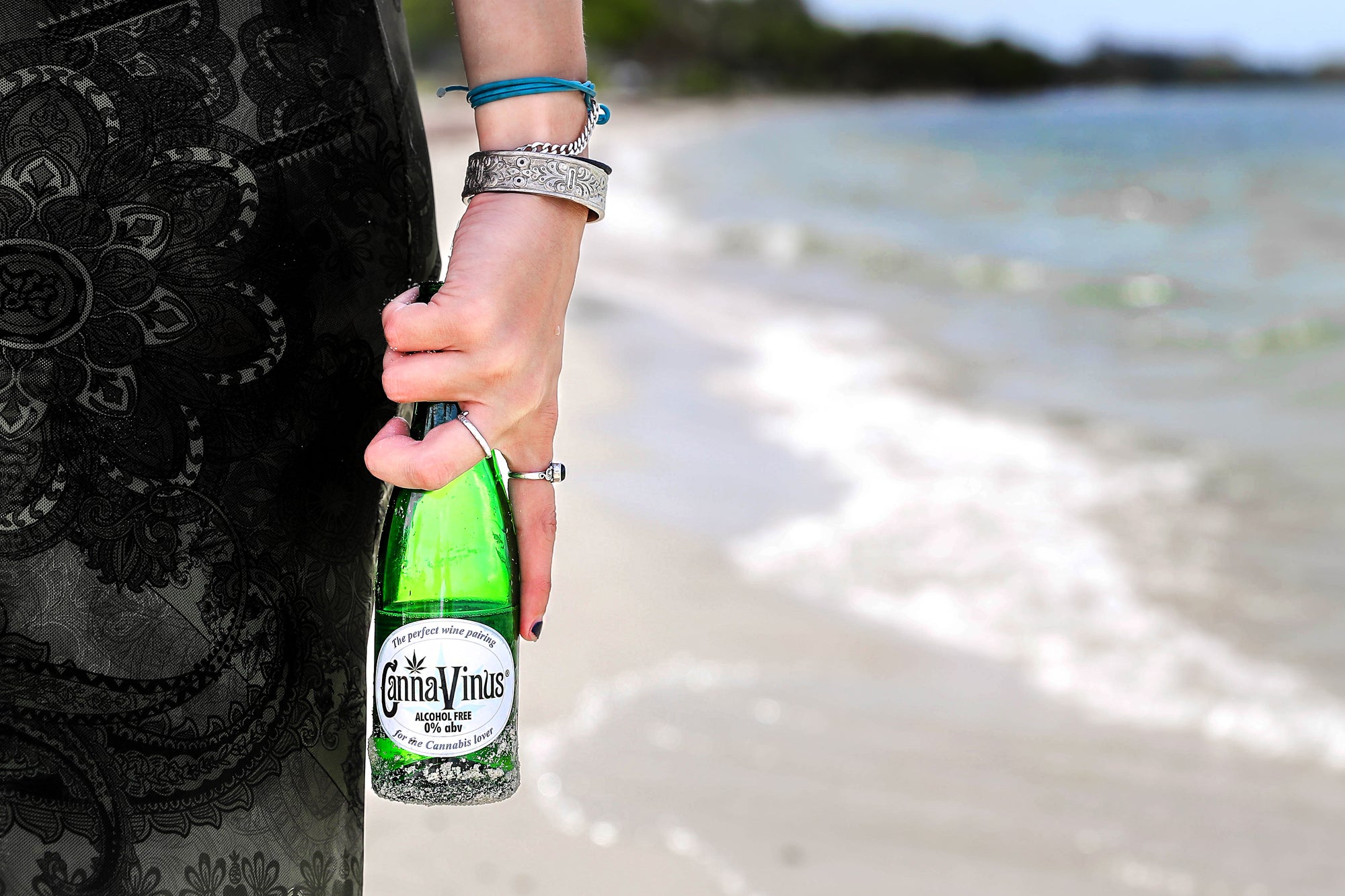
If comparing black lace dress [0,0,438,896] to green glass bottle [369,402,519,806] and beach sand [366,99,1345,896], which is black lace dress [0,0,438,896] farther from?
beach sand [366,99,1345,896]

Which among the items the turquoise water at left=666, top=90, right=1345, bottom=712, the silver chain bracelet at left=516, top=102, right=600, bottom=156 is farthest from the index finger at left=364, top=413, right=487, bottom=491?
the turquoise water at left=666, top=90, right=1345, bottom=712

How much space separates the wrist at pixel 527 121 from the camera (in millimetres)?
995

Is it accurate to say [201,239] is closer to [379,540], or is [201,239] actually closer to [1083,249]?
[379,540]

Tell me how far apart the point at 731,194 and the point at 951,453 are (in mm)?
13979

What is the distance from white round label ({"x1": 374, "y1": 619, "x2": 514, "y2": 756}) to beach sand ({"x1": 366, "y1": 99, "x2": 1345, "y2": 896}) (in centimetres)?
140

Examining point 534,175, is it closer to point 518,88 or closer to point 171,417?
point 518,88

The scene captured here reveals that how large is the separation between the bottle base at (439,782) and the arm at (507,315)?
12cm

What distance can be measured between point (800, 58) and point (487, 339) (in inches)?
3508

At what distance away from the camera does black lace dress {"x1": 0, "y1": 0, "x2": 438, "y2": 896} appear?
859 millimetres

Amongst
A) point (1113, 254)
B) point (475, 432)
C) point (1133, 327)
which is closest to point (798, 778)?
point (475, 432)

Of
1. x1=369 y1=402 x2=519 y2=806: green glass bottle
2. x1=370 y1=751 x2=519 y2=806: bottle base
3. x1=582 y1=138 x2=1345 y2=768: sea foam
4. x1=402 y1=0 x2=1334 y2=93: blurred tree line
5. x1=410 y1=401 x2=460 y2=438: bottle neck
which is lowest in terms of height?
x1=370 y1=751 x2=519 y2=806: bottle base

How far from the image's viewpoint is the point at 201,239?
0.89m

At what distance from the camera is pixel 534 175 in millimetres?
972

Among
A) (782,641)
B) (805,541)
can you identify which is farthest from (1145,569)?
(782,641)
